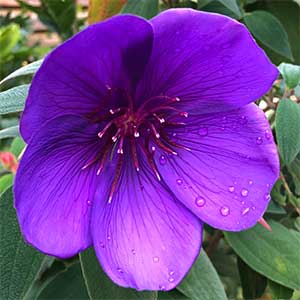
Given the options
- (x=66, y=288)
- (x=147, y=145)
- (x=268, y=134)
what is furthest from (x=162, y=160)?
(x=66, y=288)

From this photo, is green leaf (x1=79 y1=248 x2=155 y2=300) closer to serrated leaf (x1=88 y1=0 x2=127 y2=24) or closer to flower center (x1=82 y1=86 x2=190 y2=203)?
flower center (x1=82 y1=86 x2=190 y2=203)

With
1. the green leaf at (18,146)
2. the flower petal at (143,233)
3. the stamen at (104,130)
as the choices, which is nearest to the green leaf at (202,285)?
the flower petal at (143,233)

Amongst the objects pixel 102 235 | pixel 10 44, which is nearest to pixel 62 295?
pixel 102 235

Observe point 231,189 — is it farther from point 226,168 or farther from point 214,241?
point 214,241

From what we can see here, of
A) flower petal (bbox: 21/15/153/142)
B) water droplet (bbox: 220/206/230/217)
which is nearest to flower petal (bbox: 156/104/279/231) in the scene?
water droplet (bbox: 220/206/230/217)

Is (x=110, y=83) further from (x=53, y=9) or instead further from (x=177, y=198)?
(x=53, y=9)
